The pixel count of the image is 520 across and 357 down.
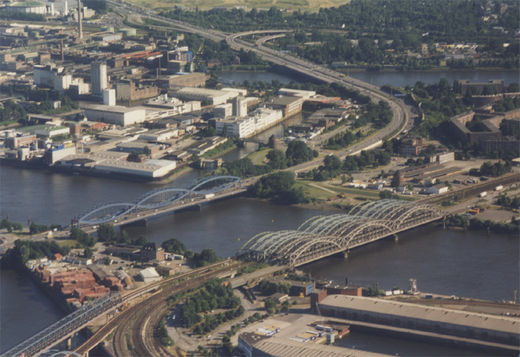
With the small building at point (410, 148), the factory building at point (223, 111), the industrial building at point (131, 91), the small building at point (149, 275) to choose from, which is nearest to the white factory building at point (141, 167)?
the factory building at point (223, 111)

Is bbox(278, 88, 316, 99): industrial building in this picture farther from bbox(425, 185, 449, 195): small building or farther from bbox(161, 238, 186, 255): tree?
bbox(161, 238, 186, 255): tree

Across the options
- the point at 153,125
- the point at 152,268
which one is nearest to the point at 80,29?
the point at 153,125

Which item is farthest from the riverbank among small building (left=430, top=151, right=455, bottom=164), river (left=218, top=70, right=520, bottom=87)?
river (left=218, top=70, right=520, bottom=87)

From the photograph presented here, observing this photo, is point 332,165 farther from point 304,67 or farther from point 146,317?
point 304,67

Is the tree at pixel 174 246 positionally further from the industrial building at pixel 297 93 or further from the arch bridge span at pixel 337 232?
the industrial building at pixel 297 93

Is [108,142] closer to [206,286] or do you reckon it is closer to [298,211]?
[298,211]

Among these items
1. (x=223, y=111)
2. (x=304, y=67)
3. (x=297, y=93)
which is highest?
(x=223, y=111)

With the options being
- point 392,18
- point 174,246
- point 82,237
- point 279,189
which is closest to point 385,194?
point 279,189
